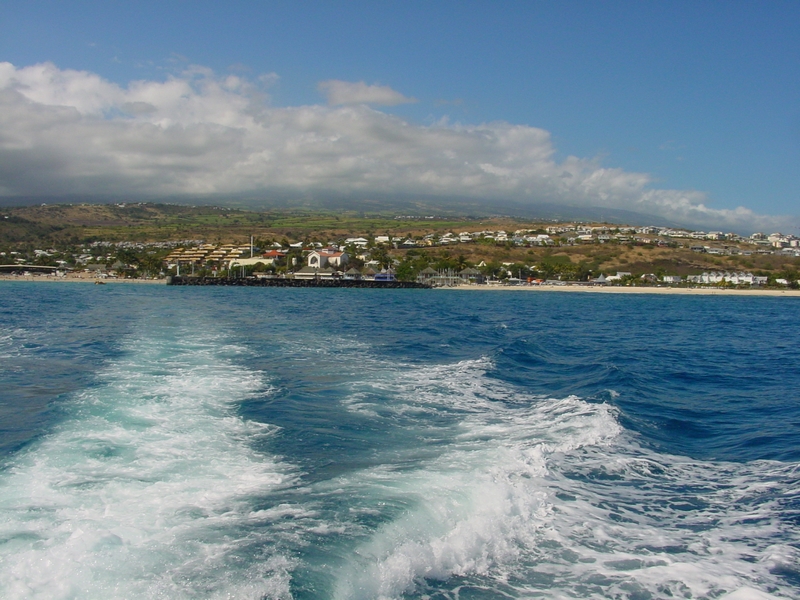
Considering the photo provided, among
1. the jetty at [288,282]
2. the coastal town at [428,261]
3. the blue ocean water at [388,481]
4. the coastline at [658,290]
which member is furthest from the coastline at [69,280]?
the blue ocean water at [388,481]

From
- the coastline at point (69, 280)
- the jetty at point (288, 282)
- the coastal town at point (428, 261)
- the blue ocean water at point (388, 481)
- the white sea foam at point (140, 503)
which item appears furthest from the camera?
the coastal town at point (428, 261)

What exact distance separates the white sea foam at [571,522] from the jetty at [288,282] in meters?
99.8

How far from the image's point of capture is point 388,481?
25.7 feet

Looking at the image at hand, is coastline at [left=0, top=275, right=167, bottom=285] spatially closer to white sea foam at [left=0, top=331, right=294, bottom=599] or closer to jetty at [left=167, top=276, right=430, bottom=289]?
jetty at [left=167, top=276, right=430, bottom=289]

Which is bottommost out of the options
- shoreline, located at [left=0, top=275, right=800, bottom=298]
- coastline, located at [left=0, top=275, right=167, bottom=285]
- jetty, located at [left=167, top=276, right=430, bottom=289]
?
coastline, located at [left=0, top=275, right=167, bottom=285]

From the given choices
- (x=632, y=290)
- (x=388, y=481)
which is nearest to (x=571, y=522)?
(x=388, y=481)

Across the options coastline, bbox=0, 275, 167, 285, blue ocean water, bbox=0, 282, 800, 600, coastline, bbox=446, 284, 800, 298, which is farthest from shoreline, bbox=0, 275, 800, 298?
blue ocean water, bbox=0, 282, 800, 600

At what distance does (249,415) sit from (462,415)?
3.93 metres

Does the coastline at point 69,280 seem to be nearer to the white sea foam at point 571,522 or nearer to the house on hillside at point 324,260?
the house on hillside at point 324,260

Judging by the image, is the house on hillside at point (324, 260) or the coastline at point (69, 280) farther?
the house on hillside at point (324, 260)

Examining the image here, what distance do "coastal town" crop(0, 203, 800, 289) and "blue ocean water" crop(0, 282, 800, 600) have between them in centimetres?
9518

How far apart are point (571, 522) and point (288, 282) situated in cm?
10692

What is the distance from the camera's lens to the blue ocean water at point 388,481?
5.54 m

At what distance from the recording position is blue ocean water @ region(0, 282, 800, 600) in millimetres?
5539
